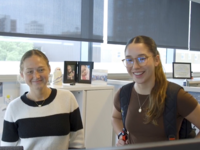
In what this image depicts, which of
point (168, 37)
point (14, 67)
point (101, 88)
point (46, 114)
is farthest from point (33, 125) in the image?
point (168, 37)

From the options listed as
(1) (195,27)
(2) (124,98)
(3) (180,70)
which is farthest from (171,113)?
(1) (195,27)

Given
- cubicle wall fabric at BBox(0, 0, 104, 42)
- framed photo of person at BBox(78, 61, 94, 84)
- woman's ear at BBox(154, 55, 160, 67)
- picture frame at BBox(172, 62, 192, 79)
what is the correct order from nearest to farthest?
woman's ear at BBox(154, 55, 160, 67) < cubicle wall fabric at BBox(0, 0, 104, 42) < framed photo of person at BBox(78, 61, 94, 84) < picture frame at BBox(172, 62, 192, 79)

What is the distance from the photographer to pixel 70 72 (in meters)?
2.89

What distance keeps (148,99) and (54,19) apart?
2.09 m

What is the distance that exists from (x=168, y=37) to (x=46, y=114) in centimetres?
357

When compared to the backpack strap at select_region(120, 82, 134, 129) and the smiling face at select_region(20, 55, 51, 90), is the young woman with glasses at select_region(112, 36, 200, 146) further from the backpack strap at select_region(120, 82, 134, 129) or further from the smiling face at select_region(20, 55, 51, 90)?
the smiling face at select_region(20, 55, 51, 90)

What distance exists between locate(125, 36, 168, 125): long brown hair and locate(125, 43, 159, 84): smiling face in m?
0.04

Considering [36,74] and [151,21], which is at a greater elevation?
[151,21]

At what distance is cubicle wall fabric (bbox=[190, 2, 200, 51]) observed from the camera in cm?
498

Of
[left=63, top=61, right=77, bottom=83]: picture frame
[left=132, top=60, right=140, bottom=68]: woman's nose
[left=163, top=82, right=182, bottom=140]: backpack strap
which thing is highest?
[left=132, top=60, right=140, bottom=68]: woman's nose

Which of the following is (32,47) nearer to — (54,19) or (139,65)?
(54,19)

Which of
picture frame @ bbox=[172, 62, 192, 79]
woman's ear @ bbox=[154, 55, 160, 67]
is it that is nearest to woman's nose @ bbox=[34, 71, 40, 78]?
woman's ear @ bbox=[154, 55, 160, 67]

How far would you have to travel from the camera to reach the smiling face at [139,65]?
4.39ft

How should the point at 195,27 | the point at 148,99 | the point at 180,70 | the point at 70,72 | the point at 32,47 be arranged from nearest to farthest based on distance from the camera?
the point at 148,99, the point at 70,72, the point at 32,47, the point at 180,70, the point at 195,27
